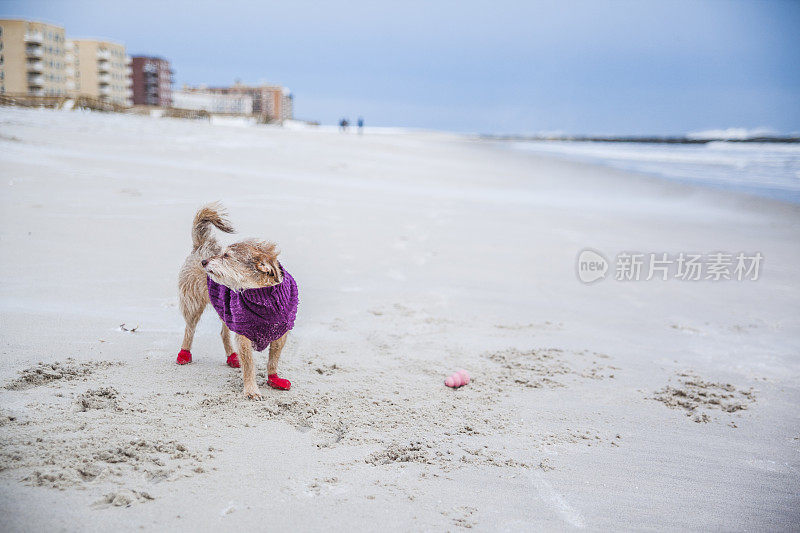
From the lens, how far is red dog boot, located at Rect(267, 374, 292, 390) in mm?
3240

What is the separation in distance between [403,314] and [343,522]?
2.78m

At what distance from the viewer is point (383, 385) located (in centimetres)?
341

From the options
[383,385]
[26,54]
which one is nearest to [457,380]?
[383,385]

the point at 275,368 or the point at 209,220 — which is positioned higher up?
the point at 209,220

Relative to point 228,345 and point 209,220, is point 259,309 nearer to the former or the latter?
point 209,220

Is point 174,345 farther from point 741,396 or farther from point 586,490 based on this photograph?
point 741,396

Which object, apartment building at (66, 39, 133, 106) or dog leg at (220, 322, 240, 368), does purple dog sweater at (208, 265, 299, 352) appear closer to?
dog leg at (220, 322, 240, 368)

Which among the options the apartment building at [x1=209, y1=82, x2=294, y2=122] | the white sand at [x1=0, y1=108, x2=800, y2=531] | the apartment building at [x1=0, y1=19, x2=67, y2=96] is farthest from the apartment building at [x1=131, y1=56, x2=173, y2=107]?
the white sand at [x1=0, y1=108, x2=800, y2=531]

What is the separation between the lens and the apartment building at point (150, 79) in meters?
99.2

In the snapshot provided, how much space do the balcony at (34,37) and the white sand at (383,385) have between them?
155 centimetres

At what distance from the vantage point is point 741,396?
12.0ft

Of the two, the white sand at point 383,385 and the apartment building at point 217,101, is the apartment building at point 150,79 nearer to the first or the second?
the apartment building at point 217,101

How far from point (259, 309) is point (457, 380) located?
4.53 ft

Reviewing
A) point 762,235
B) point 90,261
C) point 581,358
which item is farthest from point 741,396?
point 762,235
